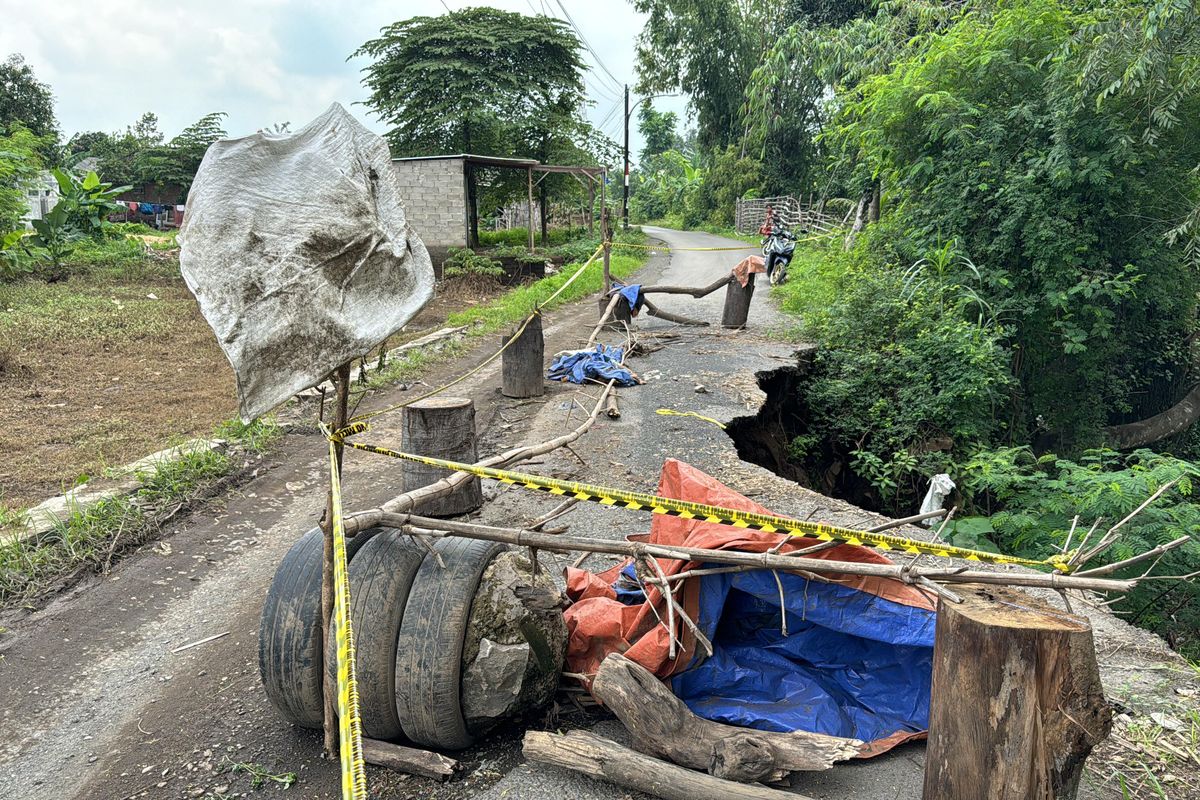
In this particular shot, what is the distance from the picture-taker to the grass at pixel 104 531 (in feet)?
13.9

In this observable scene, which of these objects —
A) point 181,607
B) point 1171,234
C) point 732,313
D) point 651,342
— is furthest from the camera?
point 732,313

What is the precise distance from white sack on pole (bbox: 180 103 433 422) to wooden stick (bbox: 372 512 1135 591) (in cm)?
72

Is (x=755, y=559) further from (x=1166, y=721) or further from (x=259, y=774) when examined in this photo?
(x=259, y=774)

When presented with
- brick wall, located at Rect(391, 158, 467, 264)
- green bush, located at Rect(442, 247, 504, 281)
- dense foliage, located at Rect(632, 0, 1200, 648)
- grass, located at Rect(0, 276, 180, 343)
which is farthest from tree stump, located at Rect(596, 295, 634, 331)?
brick wall, located at Rect(391, 158, 467, 264)

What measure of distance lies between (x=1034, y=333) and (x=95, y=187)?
72.2ft

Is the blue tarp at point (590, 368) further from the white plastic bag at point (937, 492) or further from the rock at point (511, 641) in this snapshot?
the rock at point (511, 641)

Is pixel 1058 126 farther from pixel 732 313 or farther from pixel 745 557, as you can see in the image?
pixel 745 557

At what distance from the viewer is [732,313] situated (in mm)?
11344

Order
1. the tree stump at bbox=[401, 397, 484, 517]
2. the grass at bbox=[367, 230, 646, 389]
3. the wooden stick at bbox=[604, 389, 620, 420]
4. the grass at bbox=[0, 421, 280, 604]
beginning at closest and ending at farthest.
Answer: the grass at bbox=[0, 421, 280, 604], the tree stump at bbox=[401, 397, 484, 517], the wooden stick at bbox=[604, 389, 620, 420], the grass at bbox=[367, 230, 646, 389]

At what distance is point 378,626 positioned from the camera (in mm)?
2590

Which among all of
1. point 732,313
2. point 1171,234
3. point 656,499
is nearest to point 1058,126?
point 1171,234

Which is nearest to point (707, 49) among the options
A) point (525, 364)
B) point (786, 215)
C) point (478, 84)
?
point (786, 215)

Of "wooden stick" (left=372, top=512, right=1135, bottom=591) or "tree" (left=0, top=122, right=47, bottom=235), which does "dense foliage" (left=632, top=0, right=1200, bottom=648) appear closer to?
"wooden stick" (left=372, top=512, right=1135, bottom=591)

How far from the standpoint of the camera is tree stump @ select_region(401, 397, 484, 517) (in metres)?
4.86
